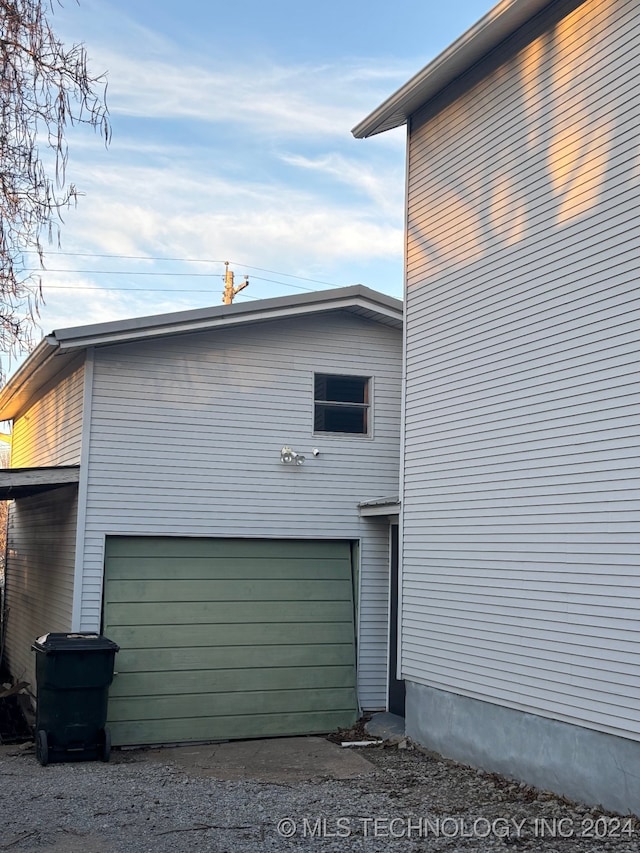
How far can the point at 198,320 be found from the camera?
10719 mm

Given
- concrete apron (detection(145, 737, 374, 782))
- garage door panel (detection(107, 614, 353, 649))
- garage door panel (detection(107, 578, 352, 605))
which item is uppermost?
garage door panel (detection(107, 578, 352, 605))

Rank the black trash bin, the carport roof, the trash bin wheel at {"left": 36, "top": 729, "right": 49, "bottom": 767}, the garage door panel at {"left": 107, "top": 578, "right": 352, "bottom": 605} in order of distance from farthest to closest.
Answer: the garage door panel at {"left": 107, "top": 578, "right": 352, "bottom": 605}, the carport roof, the black trash bin, the trash bin wheel at {"left": 36, "top": 729, "right": 49, "bottom": 767}

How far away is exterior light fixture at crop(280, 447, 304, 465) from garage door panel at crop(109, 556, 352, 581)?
125 cm

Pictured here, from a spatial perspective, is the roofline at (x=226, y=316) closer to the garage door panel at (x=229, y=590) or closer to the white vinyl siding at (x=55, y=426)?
the white vinyl siding at (x=55, y=426)

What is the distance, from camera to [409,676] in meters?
9.74

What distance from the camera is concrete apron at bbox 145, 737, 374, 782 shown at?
8484mm

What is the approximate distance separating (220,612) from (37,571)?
3.91 metres

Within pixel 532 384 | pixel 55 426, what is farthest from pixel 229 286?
pixel 532 384

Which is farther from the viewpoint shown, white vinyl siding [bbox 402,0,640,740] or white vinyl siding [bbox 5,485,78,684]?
white vinyl siding [bbox 5,485,78,684]

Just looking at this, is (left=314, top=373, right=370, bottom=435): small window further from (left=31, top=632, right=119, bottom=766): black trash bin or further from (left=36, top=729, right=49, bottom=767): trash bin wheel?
(left=36, top=729, right=49, bottom=767): trash bin wheel

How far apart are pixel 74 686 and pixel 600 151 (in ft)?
23.3

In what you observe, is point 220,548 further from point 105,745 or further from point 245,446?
point 105,745

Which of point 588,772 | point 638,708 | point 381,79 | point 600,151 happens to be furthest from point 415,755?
point 381,79

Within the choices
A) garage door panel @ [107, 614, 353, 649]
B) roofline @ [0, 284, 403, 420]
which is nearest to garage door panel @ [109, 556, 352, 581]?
garage door panel @ [107, 614, 353, 649]
